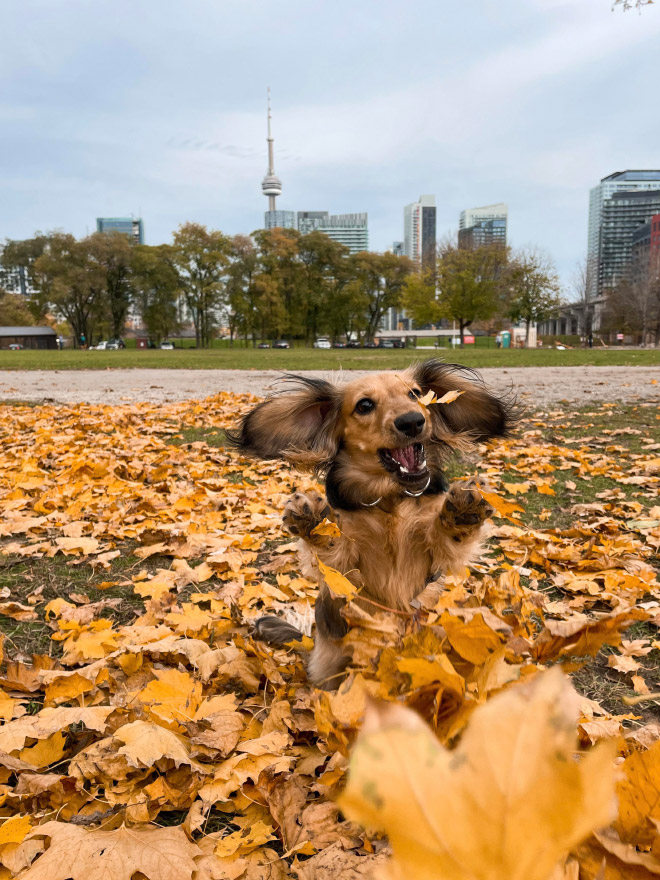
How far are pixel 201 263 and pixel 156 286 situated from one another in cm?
585

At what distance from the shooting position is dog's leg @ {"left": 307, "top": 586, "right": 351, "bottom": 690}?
2.51m

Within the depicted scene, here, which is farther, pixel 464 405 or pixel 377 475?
pixel 464 405

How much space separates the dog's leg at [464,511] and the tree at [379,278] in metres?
72.2

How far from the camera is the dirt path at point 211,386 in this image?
13.6 meters

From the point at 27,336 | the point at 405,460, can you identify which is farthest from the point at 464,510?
the point at 27,336

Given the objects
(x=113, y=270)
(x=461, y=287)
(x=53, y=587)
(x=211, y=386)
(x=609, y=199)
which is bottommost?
(x=53, y=587)

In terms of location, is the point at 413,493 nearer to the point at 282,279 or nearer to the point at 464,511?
the point at 464,511

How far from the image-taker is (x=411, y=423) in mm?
3018

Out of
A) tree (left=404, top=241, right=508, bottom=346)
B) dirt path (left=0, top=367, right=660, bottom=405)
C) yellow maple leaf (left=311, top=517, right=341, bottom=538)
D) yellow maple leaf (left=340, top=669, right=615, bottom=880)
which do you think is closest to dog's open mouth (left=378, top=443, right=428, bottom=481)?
yellow maple leaf (left=311, top=517, right=341, bottom=538)

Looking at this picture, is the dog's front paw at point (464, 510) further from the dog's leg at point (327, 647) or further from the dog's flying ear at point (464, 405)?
the dog's flying ear at point (464, 405)

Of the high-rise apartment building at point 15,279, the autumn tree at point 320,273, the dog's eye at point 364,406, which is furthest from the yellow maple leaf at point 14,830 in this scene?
the high-rise apartment building at point 15,279

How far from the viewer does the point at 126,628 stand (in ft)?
10.8

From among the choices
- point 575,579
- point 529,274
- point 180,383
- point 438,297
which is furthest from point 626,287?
point 575,579

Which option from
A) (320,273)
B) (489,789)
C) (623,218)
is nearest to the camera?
(489,789)
